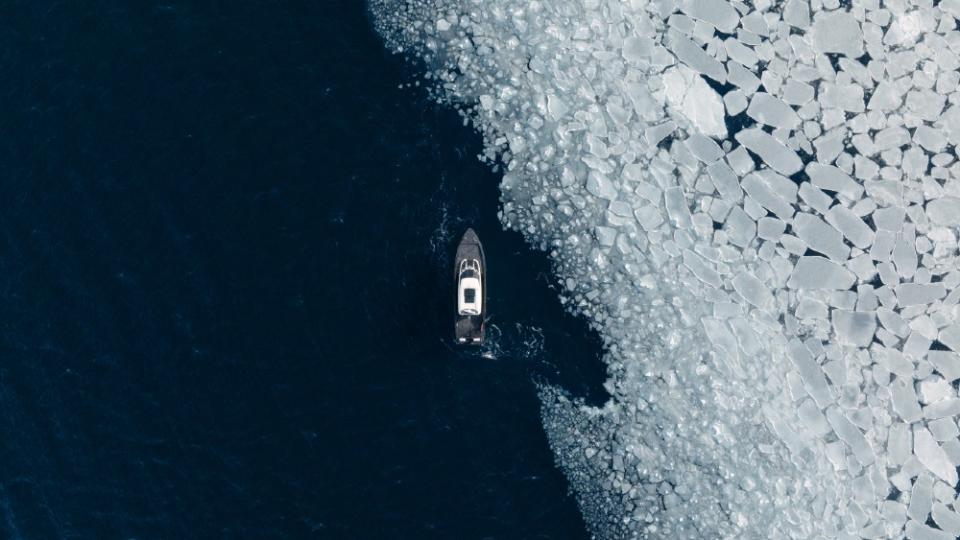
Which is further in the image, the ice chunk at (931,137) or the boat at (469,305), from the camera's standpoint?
the ice chunk at (931,137)

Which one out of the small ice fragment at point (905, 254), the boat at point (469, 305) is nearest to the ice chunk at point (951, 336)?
the small ice fragment at point (905, 254)

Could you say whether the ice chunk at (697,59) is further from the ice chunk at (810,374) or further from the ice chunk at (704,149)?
the ice chunk at (810,374)

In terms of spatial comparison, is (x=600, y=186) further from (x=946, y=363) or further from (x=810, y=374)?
(x=946, y=363)

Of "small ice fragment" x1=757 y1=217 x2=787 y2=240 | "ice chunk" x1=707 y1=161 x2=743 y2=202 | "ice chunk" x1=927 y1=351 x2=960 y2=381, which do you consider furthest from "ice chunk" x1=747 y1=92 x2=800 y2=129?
"ice chunk" x1=927 y1=351 x2=960 y2=381

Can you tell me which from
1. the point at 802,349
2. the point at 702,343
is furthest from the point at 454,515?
the point at 802,349

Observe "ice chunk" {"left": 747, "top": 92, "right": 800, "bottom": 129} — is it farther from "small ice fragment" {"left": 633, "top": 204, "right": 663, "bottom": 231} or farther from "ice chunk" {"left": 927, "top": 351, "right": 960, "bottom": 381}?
"ice chunk" {"left": 927, "top": 351, "right": 960, "bottom": 381}

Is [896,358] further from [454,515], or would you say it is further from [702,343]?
[454,515]

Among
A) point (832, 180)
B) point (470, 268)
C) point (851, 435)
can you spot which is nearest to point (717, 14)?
point (832, 180)
